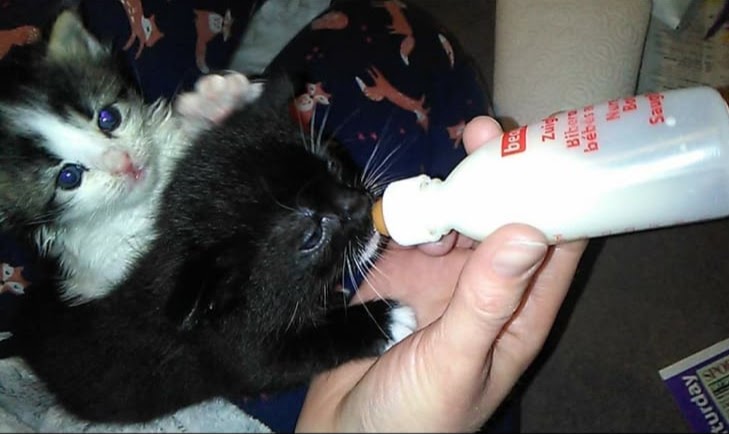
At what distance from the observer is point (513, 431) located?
2.87 ft

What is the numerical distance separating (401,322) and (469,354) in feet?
1.45

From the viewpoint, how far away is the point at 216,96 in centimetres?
110

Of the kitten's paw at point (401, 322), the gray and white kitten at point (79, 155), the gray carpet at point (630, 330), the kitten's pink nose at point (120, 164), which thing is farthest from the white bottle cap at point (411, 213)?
the kitten's pink nose at point (120, 164)

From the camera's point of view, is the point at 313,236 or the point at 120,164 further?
the point at 120,164

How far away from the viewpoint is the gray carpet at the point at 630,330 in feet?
1.87

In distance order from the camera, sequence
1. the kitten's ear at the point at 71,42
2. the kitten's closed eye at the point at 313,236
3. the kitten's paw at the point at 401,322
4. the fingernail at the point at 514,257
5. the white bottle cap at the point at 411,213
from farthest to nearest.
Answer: the kitten's ear at the point at 71,42 → the kitten's paw at the point at 401,322 → the kitten's closed eye at the point at 313,236 → the white bottle cap at the point at 411,213 → the fingernail at the point at 514,257

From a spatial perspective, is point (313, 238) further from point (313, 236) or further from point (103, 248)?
point (103, 248)

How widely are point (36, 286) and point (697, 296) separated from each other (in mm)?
868

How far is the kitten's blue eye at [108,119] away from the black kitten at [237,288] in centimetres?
27

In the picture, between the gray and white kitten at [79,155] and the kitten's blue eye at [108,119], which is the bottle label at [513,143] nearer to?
the gray and white kitten at [79,155]

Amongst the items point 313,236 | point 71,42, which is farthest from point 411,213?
point 71,42

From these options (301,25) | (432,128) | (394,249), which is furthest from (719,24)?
(301,25)

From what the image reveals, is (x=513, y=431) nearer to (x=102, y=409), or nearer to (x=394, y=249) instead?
(x=394, y=249)

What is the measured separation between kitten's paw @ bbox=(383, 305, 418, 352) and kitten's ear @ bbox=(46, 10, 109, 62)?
2.08 feet
